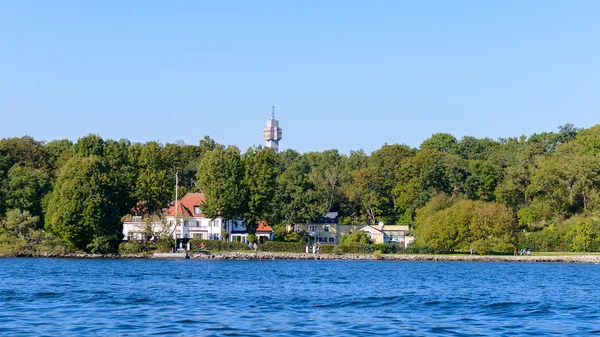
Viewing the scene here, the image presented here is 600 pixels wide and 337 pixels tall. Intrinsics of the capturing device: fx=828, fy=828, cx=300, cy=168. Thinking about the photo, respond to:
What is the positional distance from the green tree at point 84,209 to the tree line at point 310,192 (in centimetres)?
10

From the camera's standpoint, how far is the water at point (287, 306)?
2348cm

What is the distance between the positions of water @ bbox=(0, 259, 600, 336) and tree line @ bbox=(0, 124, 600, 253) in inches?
1202

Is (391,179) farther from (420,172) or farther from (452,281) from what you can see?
(452,281)

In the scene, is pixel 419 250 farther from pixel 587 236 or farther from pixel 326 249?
pixel 587 236

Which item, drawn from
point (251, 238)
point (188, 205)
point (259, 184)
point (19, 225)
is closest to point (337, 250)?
point (251, 238)

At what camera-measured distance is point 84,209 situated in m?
74.2

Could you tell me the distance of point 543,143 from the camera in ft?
417

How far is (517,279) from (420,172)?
Answer: 2341 inches

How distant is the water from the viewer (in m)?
23.5

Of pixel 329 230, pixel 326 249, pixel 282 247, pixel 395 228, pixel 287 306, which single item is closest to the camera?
pixel 287 306

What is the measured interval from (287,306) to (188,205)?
67.6m

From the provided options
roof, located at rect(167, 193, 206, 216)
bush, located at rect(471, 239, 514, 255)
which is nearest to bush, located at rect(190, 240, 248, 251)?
roof, located at rect(167, 193, 206, 216)

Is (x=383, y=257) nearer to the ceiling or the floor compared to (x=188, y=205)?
nearer to the floor

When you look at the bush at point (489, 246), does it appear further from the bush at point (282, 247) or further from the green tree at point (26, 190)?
the green tree at point (26, 190)
